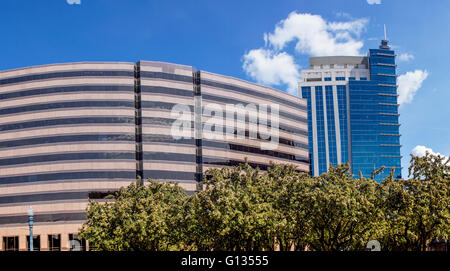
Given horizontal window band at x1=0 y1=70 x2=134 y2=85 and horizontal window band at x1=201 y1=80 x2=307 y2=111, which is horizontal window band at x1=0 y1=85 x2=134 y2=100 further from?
horizontal window band at x1=201 y1=80 x2=307 y2=111

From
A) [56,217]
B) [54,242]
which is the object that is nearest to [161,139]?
[56,217]

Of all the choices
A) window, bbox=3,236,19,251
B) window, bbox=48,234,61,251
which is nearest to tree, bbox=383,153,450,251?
window, bbox=48,234,61,251

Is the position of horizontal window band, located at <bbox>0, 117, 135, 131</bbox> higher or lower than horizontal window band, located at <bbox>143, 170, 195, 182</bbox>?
higher

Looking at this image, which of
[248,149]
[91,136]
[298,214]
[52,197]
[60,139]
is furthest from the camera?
[248,149]

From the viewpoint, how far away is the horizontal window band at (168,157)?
3361 inches

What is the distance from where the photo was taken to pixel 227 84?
3848 inches

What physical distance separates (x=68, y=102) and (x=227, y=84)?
3480 cm

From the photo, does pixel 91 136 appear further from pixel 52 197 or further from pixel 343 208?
pixel 343 208

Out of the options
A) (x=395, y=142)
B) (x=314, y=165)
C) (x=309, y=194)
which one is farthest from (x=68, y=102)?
(x=395, y=142)

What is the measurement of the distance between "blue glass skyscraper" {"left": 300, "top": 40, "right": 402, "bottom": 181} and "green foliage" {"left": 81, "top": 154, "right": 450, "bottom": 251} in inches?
5769

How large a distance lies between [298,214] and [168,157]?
177 ft

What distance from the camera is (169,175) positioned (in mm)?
85750

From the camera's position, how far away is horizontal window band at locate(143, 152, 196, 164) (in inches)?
3361

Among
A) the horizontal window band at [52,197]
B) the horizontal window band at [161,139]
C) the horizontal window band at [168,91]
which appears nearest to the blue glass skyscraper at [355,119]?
the horizontal window band at [168,91]
